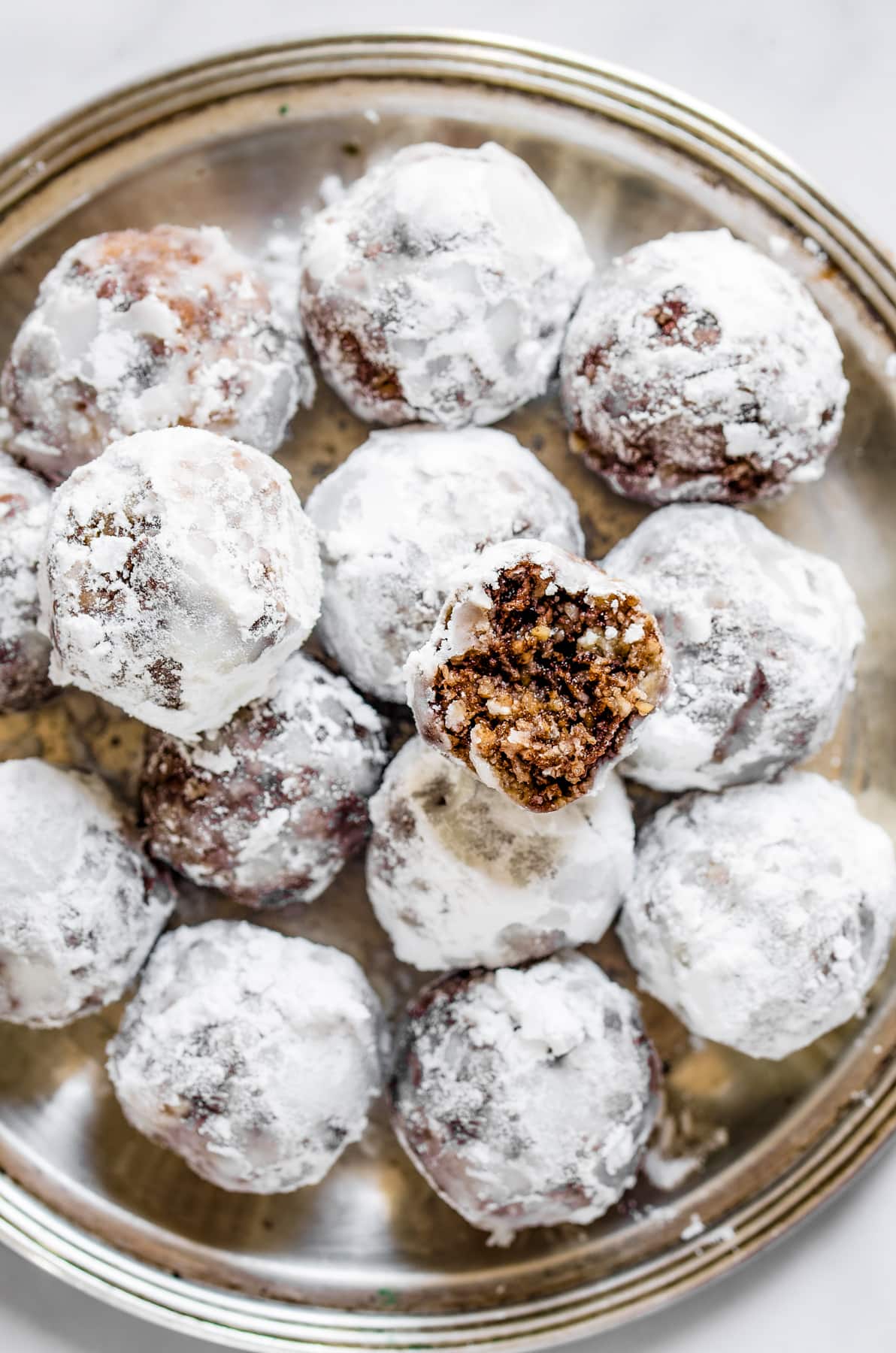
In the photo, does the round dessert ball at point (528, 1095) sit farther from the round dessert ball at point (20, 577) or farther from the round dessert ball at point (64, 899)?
the round dessert ball at point (20, 577)

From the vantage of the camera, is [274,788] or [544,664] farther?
[274,788]

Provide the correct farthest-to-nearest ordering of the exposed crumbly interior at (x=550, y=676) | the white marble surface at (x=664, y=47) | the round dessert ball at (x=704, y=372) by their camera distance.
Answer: the white marble surface at (x=664, y=47) → the round dessert ball at (x=704, y=372) → the exposed crumbly interior at (x=550, y=676)

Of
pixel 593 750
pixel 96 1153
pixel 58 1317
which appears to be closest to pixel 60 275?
pixel 593 750

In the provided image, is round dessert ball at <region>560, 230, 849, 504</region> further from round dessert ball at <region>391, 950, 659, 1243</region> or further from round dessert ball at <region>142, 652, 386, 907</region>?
round dessert ball at <region>391, 950, 659, 1243</region>

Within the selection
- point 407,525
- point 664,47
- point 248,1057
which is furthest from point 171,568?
point 664,47

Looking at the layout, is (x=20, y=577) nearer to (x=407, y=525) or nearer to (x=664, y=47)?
(x=407, y=525)

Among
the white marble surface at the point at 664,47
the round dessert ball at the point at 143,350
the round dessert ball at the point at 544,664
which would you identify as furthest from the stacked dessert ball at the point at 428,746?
the white marble surface at the point at 664,47

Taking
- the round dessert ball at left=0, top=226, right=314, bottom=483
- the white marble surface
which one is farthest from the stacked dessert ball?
the white marble surface
